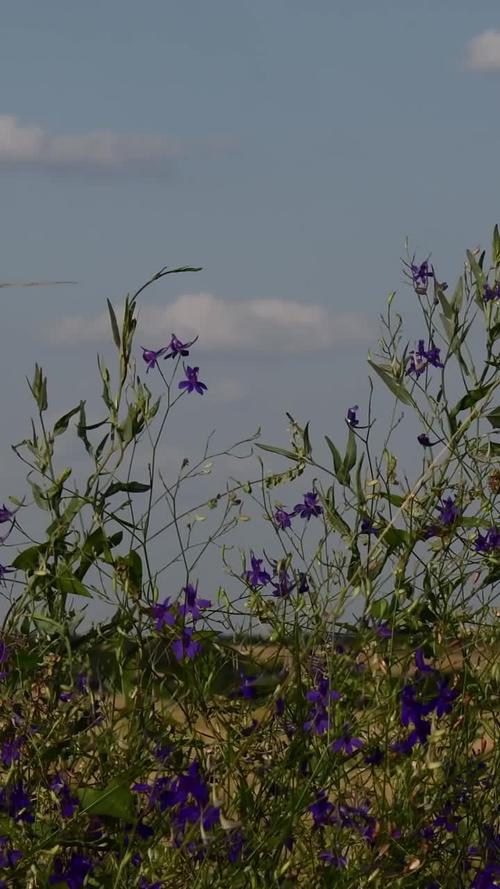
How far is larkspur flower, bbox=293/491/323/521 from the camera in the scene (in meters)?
3.46

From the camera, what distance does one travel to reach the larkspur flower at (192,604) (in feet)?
8.78

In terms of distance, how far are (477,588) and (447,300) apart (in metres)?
0.74

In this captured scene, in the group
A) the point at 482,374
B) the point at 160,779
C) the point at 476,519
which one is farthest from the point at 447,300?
the point at 160,779

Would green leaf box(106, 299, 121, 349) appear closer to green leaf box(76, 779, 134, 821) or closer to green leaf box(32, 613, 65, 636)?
green leaf box(32, 613, 65, 636)

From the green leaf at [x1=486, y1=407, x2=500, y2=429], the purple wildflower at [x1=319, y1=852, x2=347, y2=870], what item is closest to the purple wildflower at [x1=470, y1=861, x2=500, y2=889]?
the purple wildflower at [x1=319, y1=852, x2=347, y2=870]

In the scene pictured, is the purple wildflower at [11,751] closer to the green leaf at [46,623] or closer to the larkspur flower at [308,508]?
the green leaf at [46,623]

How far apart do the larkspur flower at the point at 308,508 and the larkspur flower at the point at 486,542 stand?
16.9 inches

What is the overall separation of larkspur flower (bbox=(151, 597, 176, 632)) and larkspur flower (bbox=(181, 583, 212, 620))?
A: 39 millimetres

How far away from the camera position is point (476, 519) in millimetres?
3336

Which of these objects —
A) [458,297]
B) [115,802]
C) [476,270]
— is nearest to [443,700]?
[115,802]

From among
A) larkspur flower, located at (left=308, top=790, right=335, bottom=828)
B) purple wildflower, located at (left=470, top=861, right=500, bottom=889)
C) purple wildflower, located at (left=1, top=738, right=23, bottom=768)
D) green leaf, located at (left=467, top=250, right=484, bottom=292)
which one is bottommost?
purple wildflower, located at (left=470, top=861, right=500, bottom=889)

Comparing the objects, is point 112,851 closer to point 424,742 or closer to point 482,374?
point 424,742

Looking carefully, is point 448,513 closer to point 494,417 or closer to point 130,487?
point 494,417

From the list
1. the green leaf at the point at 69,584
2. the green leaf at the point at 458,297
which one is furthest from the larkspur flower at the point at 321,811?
the green leaf at the point at 458,297
